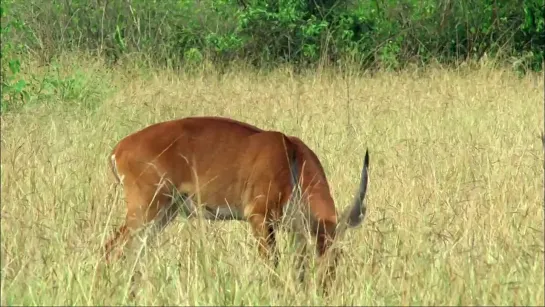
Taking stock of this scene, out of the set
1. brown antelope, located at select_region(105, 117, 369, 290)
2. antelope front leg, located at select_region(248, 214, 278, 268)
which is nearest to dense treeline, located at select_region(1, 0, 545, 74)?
brown antelope, located at select_region(105, 117, 369, 290)

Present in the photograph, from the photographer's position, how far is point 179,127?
17.1 ft

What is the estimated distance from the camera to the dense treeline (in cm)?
1349

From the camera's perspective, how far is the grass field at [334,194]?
397 cm

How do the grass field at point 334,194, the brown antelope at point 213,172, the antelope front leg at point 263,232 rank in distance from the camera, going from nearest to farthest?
1. the grass field at point 334,194
2. the antelope front leg at point 263,232
3. the brown antelope at point 213,172

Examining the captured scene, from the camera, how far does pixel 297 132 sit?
8406 mm

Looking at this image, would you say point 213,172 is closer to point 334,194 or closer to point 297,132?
point 334,194

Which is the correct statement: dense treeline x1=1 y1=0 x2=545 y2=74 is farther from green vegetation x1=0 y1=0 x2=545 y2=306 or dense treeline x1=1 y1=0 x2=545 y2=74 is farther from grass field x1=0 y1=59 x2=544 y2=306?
grass field x1=0 y1=59 x2=544 y2=306

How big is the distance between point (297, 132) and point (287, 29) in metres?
5.77

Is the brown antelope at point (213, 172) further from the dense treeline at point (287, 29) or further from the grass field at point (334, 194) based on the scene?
the dense treeline at point (287, 29)

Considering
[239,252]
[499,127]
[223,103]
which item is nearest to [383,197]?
[239,252]

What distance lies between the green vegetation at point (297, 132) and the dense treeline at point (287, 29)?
0.04 m

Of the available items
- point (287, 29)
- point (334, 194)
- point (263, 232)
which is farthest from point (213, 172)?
point (287, 29)

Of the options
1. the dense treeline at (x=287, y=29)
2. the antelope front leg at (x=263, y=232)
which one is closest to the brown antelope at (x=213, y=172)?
the antelope front leg at (x=263, y=232)

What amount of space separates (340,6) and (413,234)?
10.00 m
